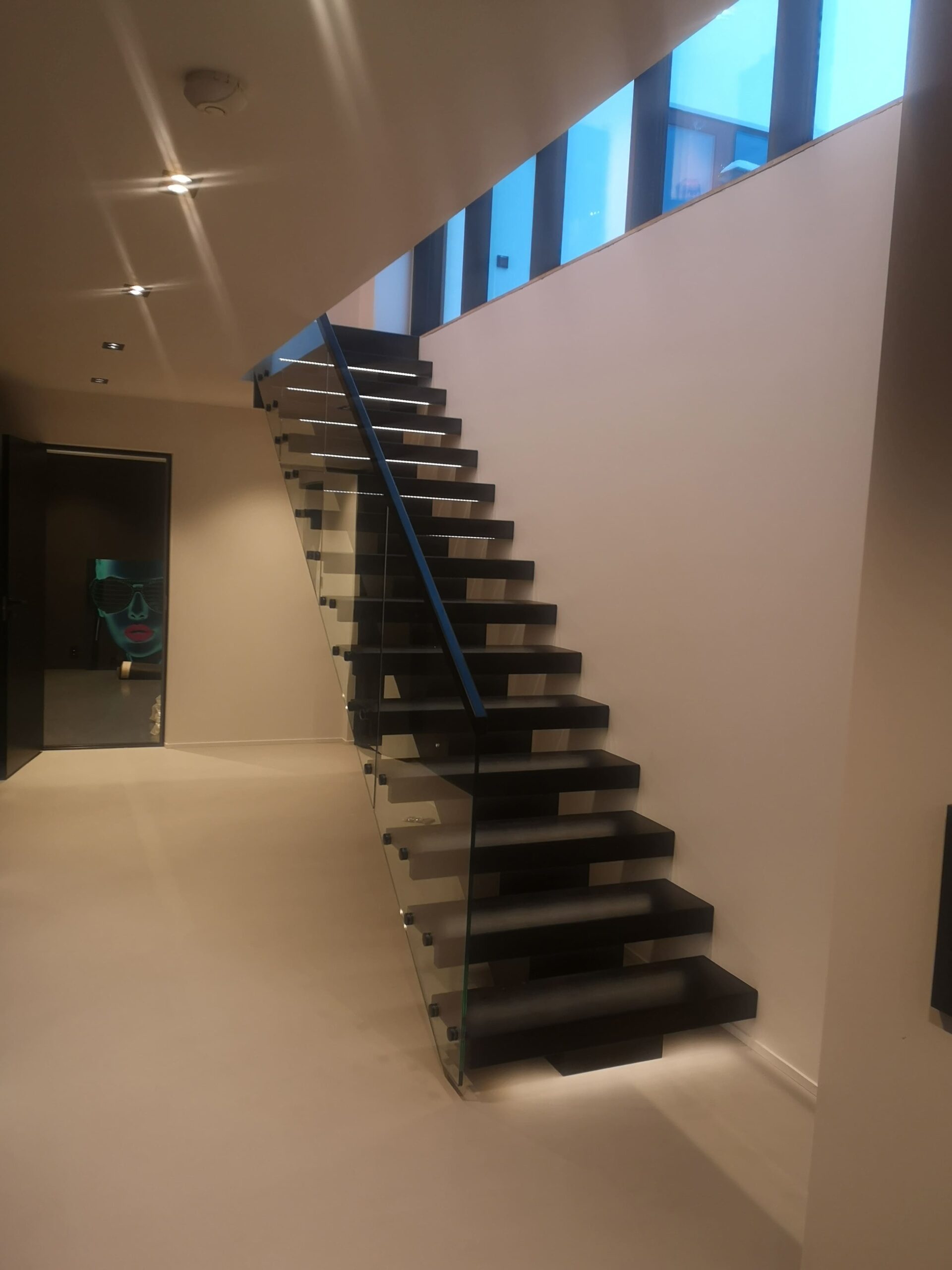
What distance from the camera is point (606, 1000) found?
313 cm

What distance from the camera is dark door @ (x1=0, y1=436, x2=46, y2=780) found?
5.84m

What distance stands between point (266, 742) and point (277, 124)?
5.64 meters

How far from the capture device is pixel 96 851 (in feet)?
15.9

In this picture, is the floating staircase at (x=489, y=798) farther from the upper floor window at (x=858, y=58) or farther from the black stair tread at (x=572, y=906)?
the upper floor window at (x=858, y=58)

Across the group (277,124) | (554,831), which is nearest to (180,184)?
(277,124)

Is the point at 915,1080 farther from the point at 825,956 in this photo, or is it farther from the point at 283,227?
the point at 283,227

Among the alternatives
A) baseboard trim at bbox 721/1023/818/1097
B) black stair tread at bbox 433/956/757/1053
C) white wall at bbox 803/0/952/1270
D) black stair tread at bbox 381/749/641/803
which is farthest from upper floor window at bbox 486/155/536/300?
white wall at bbox 803/0/952/1270

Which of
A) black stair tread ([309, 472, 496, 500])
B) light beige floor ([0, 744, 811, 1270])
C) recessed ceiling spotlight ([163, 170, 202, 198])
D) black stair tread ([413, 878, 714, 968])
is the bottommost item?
light beige floor ([0, 744, 811, 1270])

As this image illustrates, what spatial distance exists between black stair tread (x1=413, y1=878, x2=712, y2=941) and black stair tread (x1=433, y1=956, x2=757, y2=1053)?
0.19 meters

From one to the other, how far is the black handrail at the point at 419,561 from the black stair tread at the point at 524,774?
304mm

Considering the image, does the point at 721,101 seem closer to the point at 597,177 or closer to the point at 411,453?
the point at 597,177

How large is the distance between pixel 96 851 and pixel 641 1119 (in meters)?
3.23

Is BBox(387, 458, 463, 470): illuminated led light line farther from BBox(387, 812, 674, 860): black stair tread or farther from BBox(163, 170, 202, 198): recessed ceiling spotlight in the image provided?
BBox(163, 170, 202, 198): recessed ceiling spotlight

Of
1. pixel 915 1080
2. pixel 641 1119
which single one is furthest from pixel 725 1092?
pixel 915 1080
